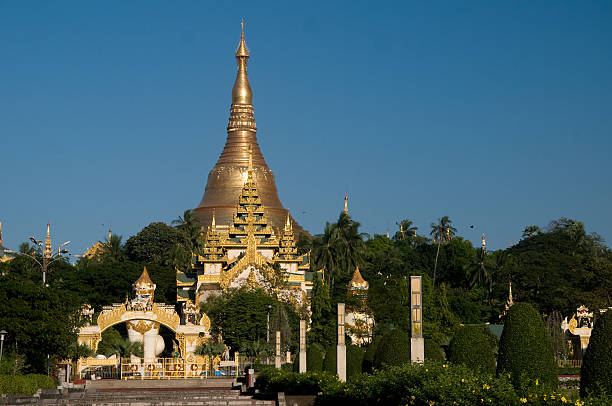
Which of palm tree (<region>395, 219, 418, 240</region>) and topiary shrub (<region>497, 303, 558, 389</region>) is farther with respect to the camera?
palm tree (<region>395, 219, 418, 240</region>)

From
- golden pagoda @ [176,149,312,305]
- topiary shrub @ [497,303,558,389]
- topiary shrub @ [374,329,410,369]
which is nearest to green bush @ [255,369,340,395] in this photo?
topiary shrub @ [374,329,410,369]

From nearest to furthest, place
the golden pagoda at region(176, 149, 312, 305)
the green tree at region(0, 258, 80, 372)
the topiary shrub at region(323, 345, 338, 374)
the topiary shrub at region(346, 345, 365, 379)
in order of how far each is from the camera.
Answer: the topiary shrub at region(346, 345, 365, 379)
the topiary shrub at region(323, 345, 338, 374)
the green tree at region(0, 258, 80, 372)
the golden pagoda at region(176, 149, 312, 305)

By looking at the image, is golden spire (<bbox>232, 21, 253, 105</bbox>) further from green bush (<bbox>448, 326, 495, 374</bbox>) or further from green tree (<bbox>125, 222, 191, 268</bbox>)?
green bush (<bbox>448, 326, 495, 374</bbox>)

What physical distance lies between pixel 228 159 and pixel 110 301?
22.6 metres

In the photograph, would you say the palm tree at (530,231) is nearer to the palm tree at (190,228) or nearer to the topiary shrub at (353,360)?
the palm tree at (190,228)

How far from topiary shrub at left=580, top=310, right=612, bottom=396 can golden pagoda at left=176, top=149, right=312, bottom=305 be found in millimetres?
50064

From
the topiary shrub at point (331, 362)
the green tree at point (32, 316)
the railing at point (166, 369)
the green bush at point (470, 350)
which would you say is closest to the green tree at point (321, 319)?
the railing at point (166, 369)

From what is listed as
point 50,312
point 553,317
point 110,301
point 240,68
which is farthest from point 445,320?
point 240,68

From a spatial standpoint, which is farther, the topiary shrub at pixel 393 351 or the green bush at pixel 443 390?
the topiary shrub at pixel 393 351

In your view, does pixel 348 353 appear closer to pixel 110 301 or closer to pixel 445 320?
pixel 445 320

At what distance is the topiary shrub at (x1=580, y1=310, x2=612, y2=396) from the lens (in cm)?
1666

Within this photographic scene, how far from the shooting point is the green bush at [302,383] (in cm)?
2715

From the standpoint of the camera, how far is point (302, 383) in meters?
30.3

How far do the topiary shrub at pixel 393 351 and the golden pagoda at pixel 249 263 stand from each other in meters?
39.8
